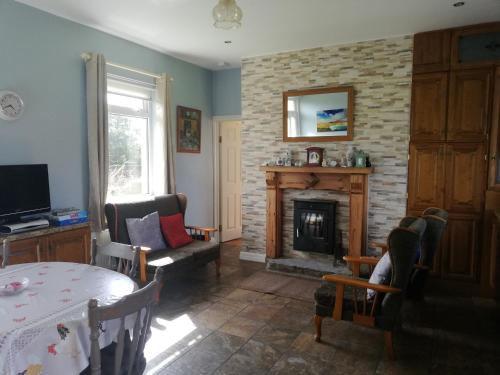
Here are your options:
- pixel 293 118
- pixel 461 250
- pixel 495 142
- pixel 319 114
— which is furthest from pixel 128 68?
pixel 461 250

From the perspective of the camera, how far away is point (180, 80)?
5.09 m

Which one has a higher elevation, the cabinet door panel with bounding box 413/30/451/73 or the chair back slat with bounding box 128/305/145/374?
the cabinet door panel with bounding box 413/30/451/73

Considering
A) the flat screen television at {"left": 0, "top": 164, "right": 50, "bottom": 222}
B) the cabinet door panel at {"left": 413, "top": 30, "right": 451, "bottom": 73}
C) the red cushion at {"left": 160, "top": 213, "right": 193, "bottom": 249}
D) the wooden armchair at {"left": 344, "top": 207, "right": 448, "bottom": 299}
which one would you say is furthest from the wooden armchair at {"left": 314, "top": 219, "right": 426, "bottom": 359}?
the flat screen television at {"left": 0, "top": 164, "right": 50, "bottom": 222}

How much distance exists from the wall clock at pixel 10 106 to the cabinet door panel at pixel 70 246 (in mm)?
1098

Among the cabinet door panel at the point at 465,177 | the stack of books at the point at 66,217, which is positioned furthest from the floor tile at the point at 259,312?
the cabinet door panel at the point at 465,177

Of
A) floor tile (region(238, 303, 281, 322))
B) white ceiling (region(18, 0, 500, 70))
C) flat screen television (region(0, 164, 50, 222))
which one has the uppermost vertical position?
white ceiling (region(18, 0, 500, 70))

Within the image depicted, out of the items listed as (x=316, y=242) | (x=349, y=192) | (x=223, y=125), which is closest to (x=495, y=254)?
(x=349, y=192)

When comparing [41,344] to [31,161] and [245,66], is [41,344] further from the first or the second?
[245,66]

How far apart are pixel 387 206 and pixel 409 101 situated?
1.21 metres

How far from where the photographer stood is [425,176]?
13.1 feet

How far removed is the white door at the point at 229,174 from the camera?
233 inches

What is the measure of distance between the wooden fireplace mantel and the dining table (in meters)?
2.89

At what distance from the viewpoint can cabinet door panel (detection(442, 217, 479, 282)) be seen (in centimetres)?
382

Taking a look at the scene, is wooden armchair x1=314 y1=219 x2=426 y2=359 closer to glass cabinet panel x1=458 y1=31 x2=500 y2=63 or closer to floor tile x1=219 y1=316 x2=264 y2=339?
floor tile x1=219 y1=316 x2=264 y2=339
